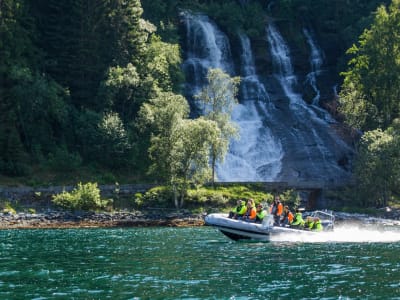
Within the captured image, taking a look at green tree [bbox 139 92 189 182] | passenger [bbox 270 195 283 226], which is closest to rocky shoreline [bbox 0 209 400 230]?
green tree [bbox 139 92 189 182]

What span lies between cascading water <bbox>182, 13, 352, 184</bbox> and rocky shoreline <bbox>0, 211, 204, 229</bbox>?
44.4 ft

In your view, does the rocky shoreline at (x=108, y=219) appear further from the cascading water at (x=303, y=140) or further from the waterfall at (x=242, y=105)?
the waterfall at (x=242, y=105)

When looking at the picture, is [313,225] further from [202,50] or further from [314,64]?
[314,64]

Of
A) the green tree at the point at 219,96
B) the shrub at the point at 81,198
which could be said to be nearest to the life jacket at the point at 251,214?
the shrub at the point at 81,198

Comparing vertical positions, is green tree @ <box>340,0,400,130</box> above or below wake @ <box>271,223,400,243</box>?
above

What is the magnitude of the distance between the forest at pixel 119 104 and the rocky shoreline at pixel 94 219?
12.5 ft

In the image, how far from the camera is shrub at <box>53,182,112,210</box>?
51.0m

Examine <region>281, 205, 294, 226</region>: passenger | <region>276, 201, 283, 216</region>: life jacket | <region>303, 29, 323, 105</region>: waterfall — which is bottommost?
<region>281, 205, 294, 226</region>: passenger

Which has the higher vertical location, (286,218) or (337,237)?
(286,218)

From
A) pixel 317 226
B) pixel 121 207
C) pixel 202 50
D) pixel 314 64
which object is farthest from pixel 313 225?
pixel 314 64

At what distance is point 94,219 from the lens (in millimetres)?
50125

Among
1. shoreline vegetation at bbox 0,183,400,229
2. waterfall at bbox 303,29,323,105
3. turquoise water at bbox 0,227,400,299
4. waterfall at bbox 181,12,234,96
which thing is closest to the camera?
turquoise water at bbox 0,227,400,299

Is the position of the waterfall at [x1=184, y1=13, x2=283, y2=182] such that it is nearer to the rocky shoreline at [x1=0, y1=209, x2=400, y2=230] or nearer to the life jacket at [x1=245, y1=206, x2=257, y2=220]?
the rocky shoreline at [x1=0, y1=209, x2=400, y2=230]

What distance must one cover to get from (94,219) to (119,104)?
56.6 ft
